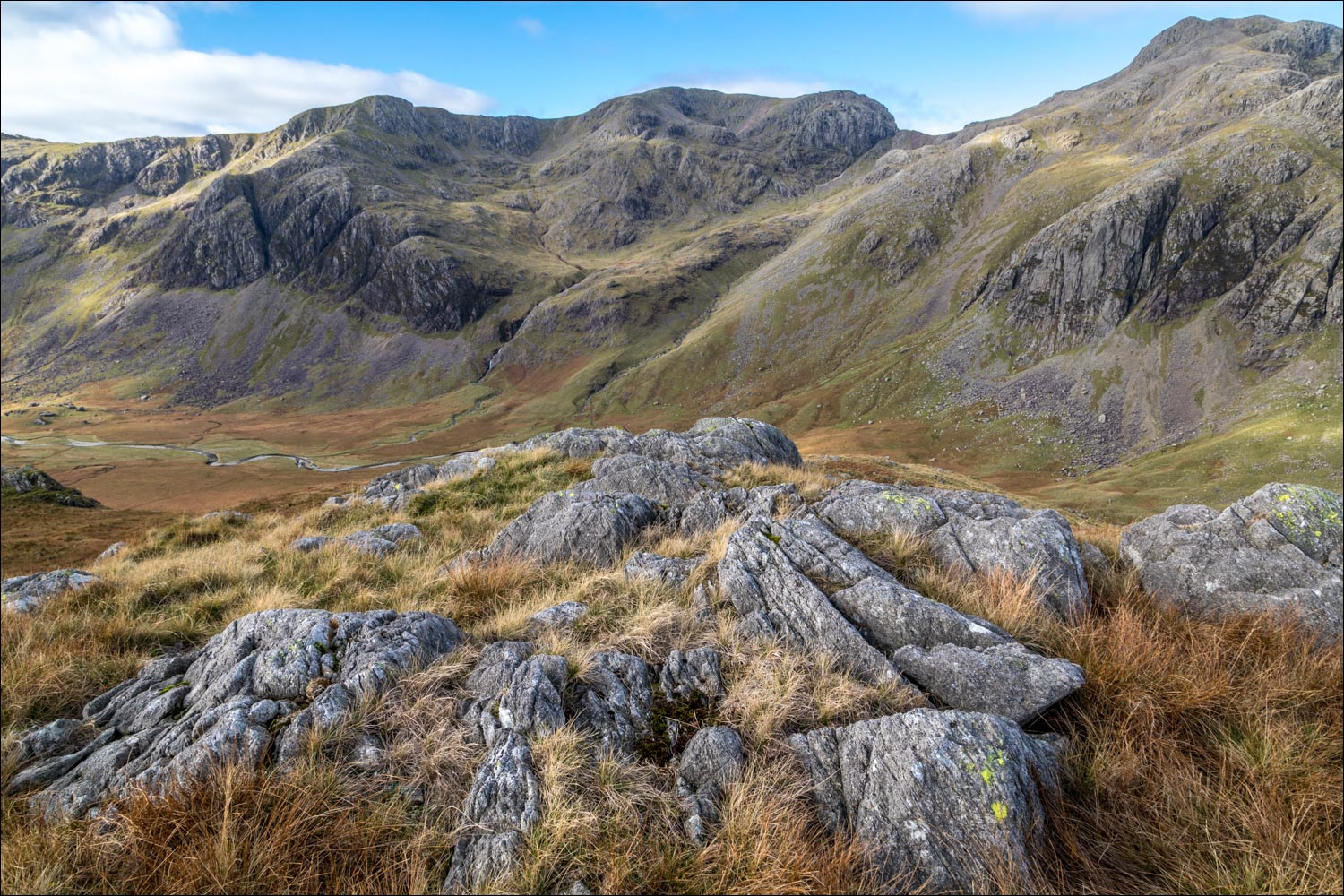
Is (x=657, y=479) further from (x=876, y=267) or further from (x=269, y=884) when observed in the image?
(x=876, y=267)

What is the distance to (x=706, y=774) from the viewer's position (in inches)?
202

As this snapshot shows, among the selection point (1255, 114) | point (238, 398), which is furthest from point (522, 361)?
point (1255, 114)

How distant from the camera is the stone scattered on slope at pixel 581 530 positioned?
11.6m

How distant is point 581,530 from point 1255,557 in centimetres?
1217

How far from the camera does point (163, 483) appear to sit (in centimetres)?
8062

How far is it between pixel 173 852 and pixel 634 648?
4.49 metres

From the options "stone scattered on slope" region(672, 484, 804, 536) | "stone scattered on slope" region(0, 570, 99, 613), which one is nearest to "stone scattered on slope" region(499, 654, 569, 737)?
"stone scattered on slope" region(672, 484, 804, 536)

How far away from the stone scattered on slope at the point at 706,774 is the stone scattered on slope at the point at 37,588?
1414 cm

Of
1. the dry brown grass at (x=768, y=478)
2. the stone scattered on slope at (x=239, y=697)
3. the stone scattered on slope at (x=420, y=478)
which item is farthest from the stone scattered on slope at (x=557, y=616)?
the stone scattered on slope at (x=420, y=478)

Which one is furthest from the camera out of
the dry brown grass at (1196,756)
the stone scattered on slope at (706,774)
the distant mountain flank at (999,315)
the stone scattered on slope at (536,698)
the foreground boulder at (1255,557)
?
the distant mountain flank at (999,315)

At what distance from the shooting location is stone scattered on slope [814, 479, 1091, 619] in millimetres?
8648

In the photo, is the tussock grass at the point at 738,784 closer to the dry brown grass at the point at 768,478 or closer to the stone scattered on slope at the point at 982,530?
the stone scattered on slope at the point at 982,530

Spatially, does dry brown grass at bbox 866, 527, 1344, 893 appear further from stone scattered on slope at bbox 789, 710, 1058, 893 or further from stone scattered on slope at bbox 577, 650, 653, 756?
stone scattered on slope at bbox 577, 650, 653, 756

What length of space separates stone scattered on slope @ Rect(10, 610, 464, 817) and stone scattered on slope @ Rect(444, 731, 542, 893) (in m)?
1.89
